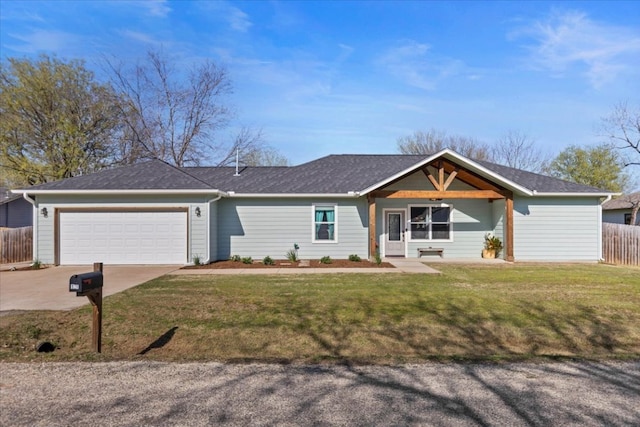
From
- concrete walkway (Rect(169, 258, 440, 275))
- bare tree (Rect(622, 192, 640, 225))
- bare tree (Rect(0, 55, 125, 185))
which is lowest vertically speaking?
concrete walkway (Rect(169, 258, 440, 275))

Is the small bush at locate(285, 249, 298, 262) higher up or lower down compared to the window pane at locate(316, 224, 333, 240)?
lower down

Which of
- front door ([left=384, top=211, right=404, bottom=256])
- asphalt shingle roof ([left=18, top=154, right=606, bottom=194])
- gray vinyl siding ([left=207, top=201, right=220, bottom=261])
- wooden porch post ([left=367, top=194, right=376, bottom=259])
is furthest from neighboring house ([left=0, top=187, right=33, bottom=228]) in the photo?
front door ([left=384, top=211, right=404, bottom=256])

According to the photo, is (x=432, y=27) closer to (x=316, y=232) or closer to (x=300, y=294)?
(x=316, y=232)

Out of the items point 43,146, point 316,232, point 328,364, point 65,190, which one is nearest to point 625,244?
point 316,232

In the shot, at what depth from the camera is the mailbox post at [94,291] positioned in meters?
4.51

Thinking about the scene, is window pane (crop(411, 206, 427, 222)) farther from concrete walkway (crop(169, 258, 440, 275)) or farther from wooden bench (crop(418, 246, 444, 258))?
concrete walkway (crop(169, 258, 440, 275))

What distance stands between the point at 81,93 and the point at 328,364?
1107 inches

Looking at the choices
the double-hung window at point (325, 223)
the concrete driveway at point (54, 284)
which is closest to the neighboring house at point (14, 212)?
the concrete driveway at point (54, 284)

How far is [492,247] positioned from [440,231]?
2.00 metres

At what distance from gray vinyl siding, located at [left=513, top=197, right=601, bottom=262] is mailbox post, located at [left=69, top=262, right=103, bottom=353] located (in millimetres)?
14209

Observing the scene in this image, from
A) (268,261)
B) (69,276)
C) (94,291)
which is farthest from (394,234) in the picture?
(94,291)

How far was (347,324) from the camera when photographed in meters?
6.05

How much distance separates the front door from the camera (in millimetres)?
15797

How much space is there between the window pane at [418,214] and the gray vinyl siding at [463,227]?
0.70ft
